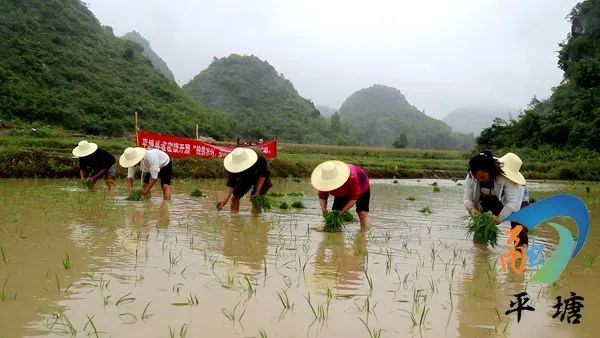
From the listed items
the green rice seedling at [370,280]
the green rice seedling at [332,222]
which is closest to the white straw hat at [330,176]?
the green rice seedling at [332,222]

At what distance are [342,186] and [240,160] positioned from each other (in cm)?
204

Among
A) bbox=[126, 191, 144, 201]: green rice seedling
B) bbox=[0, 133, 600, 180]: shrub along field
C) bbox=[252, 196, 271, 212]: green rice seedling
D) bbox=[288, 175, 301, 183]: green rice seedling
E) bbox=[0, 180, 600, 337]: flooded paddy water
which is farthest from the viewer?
bbox=[288, 175, 301, 183]: green rice seedling

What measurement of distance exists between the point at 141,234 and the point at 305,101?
233 ft

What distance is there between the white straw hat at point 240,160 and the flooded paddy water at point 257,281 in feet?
4.12

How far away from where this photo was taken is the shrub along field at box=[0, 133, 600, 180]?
45.0ft

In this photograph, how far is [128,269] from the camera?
160 inches

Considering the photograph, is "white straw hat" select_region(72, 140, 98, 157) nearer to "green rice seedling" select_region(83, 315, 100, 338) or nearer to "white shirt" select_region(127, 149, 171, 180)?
"white shirt" select_region(127, 149, 171, 180)

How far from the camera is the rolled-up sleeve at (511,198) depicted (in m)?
5.47

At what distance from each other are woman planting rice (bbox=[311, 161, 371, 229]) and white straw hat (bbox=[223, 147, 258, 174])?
1.58 m

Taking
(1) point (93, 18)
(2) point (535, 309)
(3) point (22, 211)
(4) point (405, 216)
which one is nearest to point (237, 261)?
(2) point (535, 309)

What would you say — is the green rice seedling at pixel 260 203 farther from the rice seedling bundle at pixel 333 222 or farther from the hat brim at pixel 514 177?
the hat brim at pixel 514 177

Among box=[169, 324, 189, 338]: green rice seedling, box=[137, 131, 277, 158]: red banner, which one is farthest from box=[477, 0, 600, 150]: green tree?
box=[169, 324, 189, 338]: green rice seedling

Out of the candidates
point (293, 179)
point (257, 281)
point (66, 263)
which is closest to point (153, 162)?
point (66, 263)

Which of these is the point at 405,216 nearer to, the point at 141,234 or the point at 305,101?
the point at 141,234
